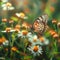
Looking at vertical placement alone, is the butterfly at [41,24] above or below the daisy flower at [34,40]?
above

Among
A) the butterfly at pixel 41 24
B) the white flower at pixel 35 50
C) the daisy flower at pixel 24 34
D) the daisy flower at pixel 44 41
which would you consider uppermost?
the butterfly at pixel 41 24

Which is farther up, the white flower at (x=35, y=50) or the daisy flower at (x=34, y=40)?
the daisy flower at (x=34, y=40)

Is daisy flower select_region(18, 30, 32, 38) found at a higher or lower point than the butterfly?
lower

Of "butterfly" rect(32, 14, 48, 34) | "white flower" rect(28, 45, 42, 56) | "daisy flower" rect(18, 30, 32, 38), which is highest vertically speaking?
"butterfly" rect(32, 14, 48, 34)

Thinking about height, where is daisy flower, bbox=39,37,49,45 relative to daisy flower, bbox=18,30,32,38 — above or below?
below

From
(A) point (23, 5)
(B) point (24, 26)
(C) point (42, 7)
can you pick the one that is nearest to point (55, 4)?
(C) point (42, 7)

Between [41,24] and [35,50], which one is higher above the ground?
[41,24]

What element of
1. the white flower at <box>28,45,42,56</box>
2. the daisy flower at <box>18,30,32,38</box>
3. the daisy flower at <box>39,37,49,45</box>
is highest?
the daisy flower at <box>18,30,32,38</box>

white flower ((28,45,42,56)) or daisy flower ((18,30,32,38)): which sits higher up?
daisy flower ((18,30,32,38))

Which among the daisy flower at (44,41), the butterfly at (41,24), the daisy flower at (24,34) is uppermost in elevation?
the butterfly at (41,24)

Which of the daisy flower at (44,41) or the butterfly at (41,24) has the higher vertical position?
the butterfly at (41,24)

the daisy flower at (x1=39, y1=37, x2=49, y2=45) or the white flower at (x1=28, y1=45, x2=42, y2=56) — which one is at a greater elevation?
the daisy flower at (x1=39, y1=37, x2=49, y2=45)

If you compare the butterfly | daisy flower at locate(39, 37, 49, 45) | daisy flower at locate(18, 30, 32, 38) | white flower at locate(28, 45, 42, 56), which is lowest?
white flower at locate(28, 45, 42, 56)
